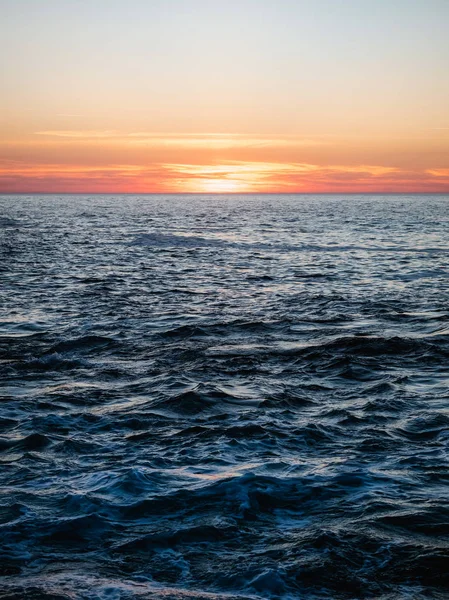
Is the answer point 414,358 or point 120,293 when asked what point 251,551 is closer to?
point 414,358

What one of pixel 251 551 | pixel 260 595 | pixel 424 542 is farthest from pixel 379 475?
pixel 260 595

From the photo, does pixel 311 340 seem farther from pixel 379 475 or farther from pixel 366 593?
pixel 366 593

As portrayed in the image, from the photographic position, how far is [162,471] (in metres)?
8.96

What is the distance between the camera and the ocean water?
6.66 metres

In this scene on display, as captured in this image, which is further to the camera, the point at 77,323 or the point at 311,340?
the point at 77,323

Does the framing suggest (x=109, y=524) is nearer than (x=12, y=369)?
Yes

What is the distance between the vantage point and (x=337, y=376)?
13.8 meters

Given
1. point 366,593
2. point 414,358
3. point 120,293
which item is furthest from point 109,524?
point 120,293

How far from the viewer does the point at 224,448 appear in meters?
9.86

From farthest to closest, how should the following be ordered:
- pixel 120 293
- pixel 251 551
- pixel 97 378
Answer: pixel 120 293, pixel 97 378, pixel 251 551

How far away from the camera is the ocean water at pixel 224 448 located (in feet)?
21.9

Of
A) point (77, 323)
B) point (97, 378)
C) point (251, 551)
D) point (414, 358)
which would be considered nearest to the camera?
point (251, 551)

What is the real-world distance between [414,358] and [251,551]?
904cm

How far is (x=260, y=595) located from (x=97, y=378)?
25.9 feet
